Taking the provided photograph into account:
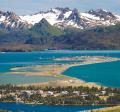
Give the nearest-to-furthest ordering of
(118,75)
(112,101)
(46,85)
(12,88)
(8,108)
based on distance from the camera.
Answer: (8,108)
(112,101)
(12,88)
(46,85)
(118,75)

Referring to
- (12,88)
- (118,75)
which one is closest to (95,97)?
(12,88)

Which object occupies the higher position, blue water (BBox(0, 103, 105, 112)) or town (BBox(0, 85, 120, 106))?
town (BBox(0, 85, 120, 106))

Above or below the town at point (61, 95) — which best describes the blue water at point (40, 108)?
below

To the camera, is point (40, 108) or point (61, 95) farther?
point (61, 95)

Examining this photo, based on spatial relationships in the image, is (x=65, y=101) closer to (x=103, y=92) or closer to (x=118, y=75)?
(x=103, y=92)

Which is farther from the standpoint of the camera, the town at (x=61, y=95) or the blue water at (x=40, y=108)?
the town at (x=61, y=95)

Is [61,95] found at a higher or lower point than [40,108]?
higher

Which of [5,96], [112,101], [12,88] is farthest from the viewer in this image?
[12,88]

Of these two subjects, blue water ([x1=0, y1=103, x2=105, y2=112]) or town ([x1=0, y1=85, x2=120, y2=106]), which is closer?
blue water ([x1=0, y1=103, x2=105, y2=112])
